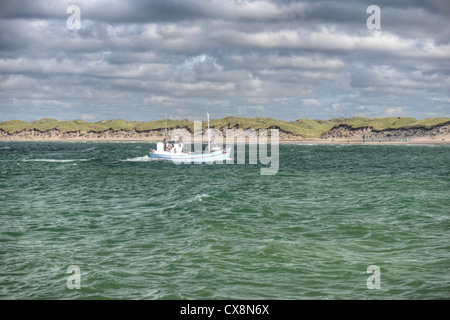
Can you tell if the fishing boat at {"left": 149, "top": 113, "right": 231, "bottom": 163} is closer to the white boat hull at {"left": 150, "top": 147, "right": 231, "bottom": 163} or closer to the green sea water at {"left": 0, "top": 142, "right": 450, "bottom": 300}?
the white boat hull at {"left": 150, "top": 147, "right": 231, "bottom": 163}

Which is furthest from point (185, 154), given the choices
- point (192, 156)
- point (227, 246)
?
point (227, 246)

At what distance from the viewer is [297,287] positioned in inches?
504

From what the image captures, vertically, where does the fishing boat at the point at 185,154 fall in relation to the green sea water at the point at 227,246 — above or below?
above

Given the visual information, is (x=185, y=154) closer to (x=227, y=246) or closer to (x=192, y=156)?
(x=192, y=156)

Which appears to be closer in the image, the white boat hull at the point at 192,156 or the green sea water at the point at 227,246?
the green sea water at the point at 227,246

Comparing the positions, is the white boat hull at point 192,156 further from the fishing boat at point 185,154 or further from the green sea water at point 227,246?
the green sea water at point 227,246

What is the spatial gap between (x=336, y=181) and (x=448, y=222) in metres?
22.9

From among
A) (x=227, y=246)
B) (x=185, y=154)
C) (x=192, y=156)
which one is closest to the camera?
(x=227, y=246)

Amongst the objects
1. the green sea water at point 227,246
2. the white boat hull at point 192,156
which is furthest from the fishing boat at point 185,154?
the green sea water at point 227,246

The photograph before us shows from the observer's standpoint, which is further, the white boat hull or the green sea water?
the white boat hull

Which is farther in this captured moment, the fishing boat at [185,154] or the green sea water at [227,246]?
the fishing boat at [185,154]

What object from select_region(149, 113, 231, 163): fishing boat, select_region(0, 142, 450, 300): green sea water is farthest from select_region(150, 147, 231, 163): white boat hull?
select_region(0, 142, 450, 300): green sea water

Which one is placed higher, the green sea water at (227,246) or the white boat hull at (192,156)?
the white boat hull at (192,156)
